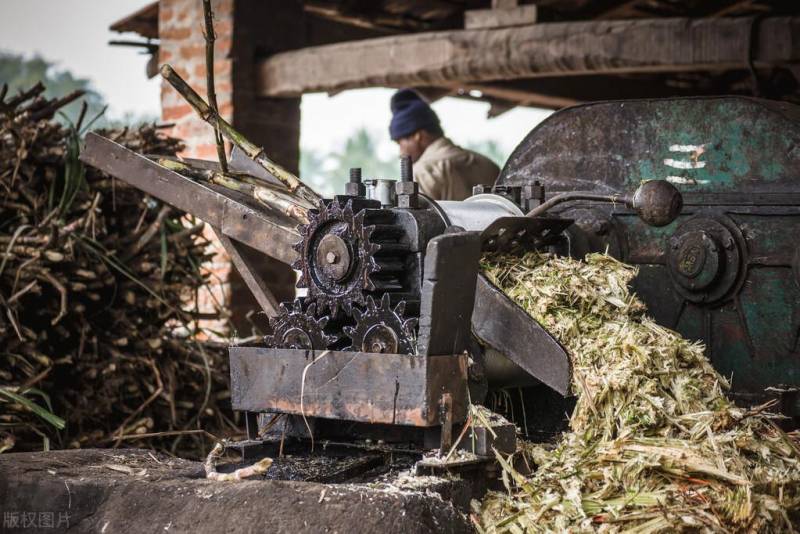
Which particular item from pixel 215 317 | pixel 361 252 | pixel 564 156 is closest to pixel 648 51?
pixel 564 156

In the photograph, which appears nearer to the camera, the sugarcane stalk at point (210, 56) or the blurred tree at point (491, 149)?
the sugarcane stalk at point (210, 56)

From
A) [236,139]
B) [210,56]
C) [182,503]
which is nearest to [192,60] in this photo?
[236,139]

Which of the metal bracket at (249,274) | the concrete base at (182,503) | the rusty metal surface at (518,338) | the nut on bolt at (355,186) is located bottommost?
the concrete base at (182,503)

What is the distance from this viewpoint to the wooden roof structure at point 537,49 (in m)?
5.34

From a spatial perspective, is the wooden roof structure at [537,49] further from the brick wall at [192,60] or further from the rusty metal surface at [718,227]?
the rusty metal surface at [718,227]

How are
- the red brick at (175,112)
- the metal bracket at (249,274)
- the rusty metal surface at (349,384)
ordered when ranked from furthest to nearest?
the red brick at (175,112) → the metal bracket at (249,274) → the rusty metal surface at (349,384)

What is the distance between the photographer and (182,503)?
8.39 ft

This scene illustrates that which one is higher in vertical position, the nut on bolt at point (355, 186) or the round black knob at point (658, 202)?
the nut on bolt at point (355, 186)

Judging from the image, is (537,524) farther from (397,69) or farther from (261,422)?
(397,69)

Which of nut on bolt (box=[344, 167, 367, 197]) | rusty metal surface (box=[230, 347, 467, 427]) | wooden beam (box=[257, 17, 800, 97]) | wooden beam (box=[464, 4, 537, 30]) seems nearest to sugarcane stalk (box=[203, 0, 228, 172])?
nut on bolt (box=[344, 167, 367, 197])

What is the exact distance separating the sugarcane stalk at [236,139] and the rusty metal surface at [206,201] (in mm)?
117

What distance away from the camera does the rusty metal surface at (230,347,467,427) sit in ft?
8.80

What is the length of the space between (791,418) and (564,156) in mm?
1398

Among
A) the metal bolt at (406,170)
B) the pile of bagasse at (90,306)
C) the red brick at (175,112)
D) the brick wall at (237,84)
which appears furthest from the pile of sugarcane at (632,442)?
the red brick at (175,112)
